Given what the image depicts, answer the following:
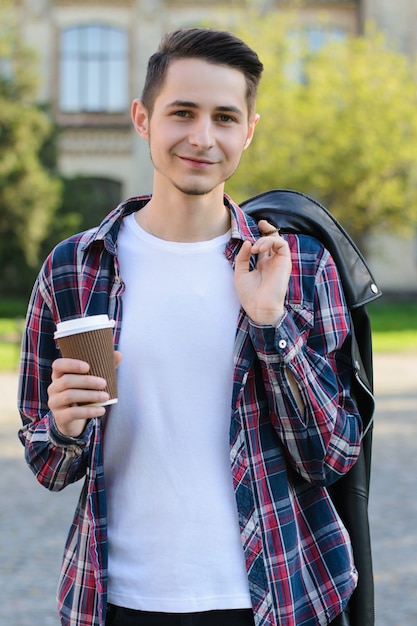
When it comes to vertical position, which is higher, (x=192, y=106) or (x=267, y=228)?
(x=192, y=106)

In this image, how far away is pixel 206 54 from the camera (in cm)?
224

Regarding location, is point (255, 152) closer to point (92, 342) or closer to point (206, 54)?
point (206, 54)

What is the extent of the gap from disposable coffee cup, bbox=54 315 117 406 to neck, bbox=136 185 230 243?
14.5 inches

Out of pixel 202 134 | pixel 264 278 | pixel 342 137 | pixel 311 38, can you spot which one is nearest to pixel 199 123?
pixel 202 134

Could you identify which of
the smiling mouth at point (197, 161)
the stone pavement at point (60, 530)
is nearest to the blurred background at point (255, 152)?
the stone pavement at point (60, 530)

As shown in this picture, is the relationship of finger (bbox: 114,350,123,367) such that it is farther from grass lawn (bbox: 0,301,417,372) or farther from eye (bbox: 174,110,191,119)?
grass lawn (bbox: 0,301,417,372)

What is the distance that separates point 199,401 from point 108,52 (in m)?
32.8

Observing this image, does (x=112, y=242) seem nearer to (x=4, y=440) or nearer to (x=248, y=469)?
(x=248, y=469)

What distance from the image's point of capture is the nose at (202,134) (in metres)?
2.20

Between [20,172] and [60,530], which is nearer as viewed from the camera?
[60,530]

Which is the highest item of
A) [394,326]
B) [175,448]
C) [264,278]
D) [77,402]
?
[264,278]

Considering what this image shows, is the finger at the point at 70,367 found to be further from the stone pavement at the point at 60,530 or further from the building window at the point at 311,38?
the building window at the point at 311,38

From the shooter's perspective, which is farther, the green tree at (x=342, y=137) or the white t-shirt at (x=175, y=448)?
the green tree at (x=342, y=137)

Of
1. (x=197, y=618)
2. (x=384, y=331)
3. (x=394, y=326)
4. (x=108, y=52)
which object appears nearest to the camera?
(x=197, y=618)
